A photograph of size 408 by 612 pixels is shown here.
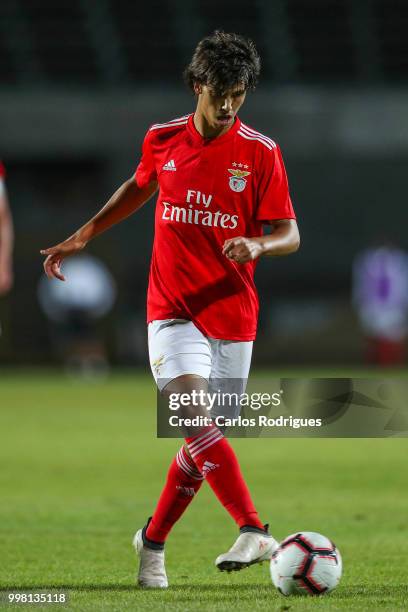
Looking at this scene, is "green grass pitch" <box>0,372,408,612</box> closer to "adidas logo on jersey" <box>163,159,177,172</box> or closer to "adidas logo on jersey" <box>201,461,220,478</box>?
"adidas logo on jersey" <box>201,461,220,478</box>

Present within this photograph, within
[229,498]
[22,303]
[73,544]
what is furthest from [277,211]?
[22,303]

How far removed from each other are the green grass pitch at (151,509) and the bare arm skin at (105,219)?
1.38 meters

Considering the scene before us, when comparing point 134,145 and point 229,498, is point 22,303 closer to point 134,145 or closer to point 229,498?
point 134,145

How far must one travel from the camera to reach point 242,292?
529 cm

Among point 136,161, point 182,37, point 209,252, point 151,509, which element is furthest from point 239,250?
point 182,37

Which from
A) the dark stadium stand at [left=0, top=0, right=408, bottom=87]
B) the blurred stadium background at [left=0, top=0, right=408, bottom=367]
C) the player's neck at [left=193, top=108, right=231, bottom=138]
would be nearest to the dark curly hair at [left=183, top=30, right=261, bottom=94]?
the player's neck at [left=193, top=108, right=231, bottom=138]

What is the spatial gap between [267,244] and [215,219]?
0.38 meters

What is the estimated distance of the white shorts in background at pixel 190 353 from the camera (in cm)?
511

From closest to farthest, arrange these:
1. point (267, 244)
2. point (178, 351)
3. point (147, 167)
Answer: point (267, 244), point (178, 351), point (147, 167)

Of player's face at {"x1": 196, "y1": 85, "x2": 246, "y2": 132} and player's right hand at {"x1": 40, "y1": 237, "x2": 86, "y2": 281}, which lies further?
player's right hand at {"x1": 40, "y1": 237, "x2": 86, "y2": 281}

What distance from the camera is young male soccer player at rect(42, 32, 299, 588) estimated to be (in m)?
5.04

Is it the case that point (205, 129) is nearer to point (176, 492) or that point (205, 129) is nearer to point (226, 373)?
point (226, 373)

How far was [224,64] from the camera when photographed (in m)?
4.97

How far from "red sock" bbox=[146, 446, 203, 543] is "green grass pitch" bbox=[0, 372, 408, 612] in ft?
0.86
